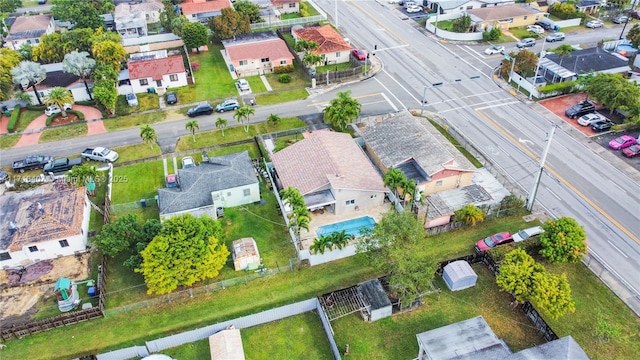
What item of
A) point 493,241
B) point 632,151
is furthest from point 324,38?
point 493,241

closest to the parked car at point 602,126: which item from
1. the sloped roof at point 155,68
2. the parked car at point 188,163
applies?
the parked car at point 188,163

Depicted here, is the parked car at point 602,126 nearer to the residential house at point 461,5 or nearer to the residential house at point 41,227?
the residential house at point 461,5

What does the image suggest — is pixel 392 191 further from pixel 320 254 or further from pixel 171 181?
pixel 171 181

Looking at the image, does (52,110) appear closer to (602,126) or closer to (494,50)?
(494,50)

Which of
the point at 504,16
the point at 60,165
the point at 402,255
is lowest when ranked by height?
the point at 60,165

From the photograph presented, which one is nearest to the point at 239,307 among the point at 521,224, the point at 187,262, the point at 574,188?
the point at 187,262
